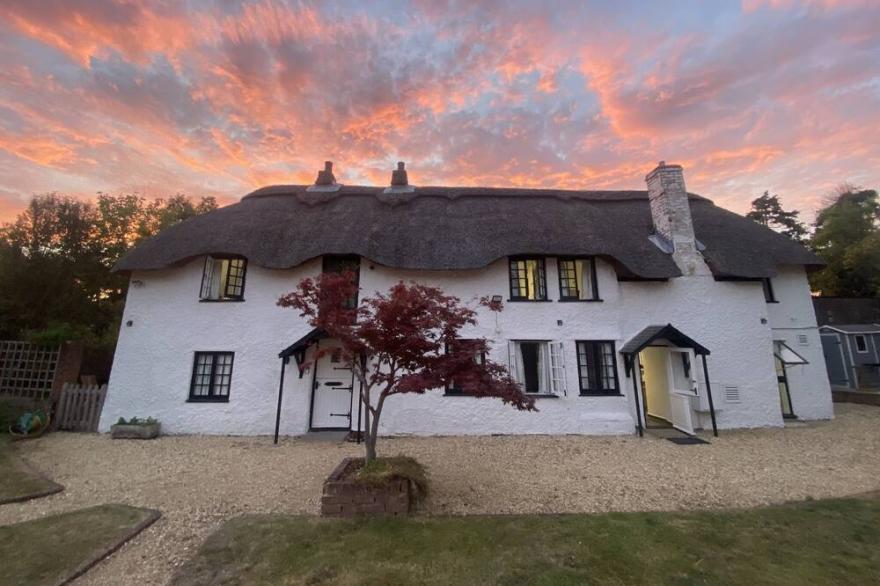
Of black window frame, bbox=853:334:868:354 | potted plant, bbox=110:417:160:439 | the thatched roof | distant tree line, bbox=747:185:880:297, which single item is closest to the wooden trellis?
potted plant, bbox=110:417:160:439

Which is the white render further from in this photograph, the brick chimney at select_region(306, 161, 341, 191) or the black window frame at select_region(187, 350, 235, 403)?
the brick chimney at select_region(306, 161, 341, 191)

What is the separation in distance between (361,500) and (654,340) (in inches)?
382

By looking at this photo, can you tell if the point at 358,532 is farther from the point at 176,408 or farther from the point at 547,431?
the point at 176,408

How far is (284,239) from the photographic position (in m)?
12.1

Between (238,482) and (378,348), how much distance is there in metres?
4.17

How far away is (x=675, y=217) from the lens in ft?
41.8

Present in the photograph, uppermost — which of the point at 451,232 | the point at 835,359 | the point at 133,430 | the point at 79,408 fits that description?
the point at 451,232

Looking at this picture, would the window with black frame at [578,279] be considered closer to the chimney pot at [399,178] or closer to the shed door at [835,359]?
the chimney pot at [399,178]

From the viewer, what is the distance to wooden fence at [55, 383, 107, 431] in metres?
10.7

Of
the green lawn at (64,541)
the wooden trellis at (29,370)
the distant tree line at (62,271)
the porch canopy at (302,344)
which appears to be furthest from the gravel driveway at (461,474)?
the distant tree line at (62,271)

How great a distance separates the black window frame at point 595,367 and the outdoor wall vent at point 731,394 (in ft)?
11.8

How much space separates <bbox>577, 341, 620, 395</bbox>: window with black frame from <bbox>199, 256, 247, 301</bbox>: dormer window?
11.2m

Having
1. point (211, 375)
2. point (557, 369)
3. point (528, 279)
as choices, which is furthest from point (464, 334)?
point (211, 375)

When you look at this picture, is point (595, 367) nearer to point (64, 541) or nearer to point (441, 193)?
point (441, 193)
